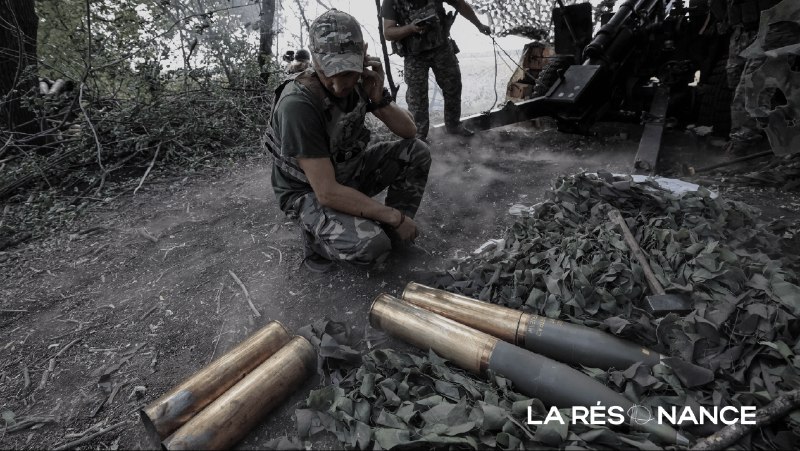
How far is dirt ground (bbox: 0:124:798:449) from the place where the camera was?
219cm

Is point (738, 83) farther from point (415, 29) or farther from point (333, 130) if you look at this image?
point (333, 130)

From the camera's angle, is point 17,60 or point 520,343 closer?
point 520,343

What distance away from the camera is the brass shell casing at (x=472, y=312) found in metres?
2.09

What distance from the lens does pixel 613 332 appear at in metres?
1.94

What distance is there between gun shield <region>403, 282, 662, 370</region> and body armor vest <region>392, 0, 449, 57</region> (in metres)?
3.66

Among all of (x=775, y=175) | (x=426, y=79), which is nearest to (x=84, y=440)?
(x=426, y=79)

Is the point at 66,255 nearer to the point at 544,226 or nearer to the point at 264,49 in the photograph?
the point at 544,226

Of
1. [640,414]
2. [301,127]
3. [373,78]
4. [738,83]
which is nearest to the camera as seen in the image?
[640,414]

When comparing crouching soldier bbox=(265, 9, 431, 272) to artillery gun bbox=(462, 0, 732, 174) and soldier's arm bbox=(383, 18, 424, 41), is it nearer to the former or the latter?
soldier's arm bbox=(383, 18, 424, 41)

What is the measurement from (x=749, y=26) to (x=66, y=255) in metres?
6.50

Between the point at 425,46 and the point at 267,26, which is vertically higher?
the point at 267,26

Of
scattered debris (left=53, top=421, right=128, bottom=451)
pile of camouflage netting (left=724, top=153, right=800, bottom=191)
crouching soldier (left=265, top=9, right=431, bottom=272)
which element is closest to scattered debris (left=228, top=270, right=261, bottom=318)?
crouching soldier (left=265, top=9, right=431, bottom=272)

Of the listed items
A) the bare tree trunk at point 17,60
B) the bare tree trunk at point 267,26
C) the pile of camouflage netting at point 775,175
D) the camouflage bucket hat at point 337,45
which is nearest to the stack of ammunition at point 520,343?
the camouflage bucket hat at point 337,45

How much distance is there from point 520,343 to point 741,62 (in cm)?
411
